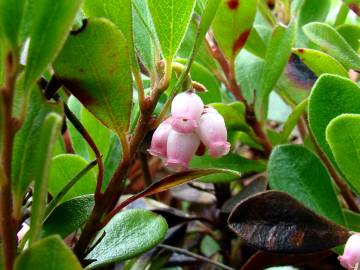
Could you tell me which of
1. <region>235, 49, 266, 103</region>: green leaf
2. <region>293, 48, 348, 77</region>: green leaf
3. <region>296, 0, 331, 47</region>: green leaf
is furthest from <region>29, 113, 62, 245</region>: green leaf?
<region>296, 0, 331, 47</region>: green leaf

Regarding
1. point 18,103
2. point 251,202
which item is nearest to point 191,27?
point 251,202

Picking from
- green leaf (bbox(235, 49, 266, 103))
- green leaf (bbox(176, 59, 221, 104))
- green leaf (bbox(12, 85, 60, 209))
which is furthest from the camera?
green leaf (bbox(235, 49, 266, 103))

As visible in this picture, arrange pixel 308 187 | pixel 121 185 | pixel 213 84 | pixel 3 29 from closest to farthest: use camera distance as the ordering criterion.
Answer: pixel 3 29 < pixel 121 185 < pixel 308 187 < pixel 213 84

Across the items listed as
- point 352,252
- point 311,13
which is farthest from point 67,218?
point 311,13

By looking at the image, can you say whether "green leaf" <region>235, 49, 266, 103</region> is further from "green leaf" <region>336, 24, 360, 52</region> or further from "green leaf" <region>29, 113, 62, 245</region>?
"green leaf" <region>29, 113, 62, 245</region>

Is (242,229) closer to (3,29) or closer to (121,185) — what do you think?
(121,185)

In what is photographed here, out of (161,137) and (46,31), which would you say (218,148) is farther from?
(46,31)

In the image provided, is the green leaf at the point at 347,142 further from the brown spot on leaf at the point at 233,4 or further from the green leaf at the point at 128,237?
the brown spot on leaf at the point at 233,4
